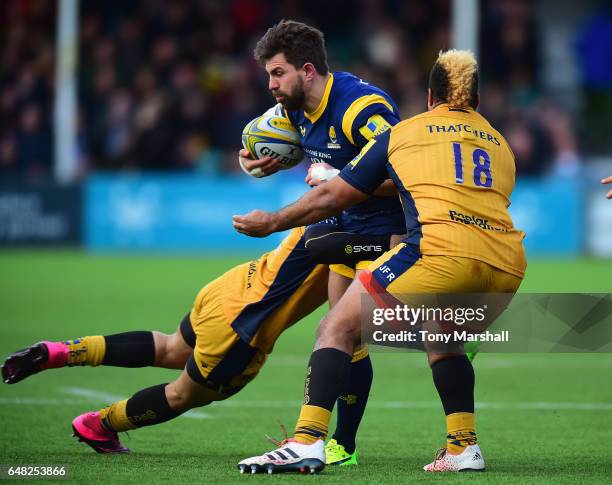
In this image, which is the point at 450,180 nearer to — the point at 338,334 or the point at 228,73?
the point at 338,334

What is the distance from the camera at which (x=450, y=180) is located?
5.93 metres

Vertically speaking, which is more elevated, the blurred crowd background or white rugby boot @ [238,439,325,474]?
the blurred crowd background

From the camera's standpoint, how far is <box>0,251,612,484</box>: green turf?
625 cm

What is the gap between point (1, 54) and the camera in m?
24.4

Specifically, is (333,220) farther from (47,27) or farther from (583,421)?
(47,27)

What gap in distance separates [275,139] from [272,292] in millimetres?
879

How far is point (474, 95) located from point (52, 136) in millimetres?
18125

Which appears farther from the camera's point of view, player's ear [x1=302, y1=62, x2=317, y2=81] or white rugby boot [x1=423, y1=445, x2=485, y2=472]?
player's ear [x1=302, y1=62, x2=317, y2=81]

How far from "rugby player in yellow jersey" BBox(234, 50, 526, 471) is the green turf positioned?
1.20 ft

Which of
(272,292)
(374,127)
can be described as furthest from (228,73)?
(374,127)

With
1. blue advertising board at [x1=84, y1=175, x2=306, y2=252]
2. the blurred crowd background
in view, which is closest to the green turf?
blue advertising board at [x1=84, y1=175, x2=306, y2=252]

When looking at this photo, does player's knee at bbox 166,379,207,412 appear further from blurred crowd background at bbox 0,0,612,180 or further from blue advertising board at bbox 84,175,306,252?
blurred crowd background at bbox 0,0,612,180

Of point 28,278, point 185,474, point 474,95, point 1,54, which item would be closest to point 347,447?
point 185,474

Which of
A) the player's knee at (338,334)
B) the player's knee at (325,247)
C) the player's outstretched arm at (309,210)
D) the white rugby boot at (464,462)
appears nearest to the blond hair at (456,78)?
the player's outstretched arm at (309,210)
